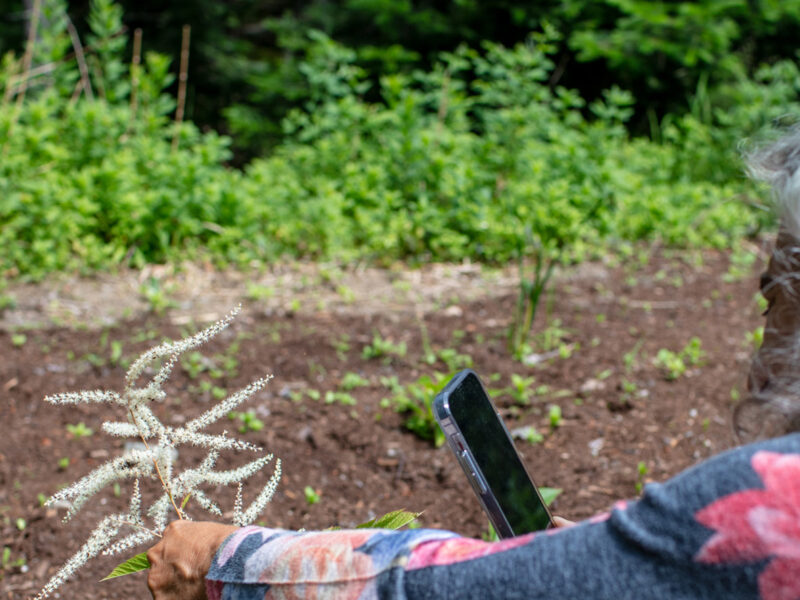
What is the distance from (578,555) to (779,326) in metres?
0.85

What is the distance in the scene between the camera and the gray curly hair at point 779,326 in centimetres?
124

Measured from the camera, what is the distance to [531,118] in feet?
18.3

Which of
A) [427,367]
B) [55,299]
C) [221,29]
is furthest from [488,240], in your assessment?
[221,29]

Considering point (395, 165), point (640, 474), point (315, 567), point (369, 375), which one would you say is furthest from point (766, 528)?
point (395, 165)

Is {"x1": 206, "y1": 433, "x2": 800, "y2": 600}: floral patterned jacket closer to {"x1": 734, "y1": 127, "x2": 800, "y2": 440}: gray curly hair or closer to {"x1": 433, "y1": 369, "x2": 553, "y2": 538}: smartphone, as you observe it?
{"x1": 433, "y1": 369, "x2": 553, "y2": 538}: smartphone

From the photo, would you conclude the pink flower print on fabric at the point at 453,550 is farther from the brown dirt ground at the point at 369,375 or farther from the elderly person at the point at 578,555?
the brown dirt ground at the point at 369,375

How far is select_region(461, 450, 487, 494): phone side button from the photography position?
1.10 meters

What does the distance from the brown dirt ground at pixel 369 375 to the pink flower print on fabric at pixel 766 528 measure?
131 cm

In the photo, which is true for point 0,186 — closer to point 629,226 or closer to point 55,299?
point 55,299

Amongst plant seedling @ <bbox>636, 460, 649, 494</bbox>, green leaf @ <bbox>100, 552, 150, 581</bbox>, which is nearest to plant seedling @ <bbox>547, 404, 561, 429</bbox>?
plant seedling @ <bbox>636, 460, 649, 494</bbox>

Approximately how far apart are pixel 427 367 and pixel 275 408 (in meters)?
0.70

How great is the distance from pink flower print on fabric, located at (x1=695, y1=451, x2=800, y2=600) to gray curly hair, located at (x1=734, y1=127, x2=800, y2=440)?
0.51 m

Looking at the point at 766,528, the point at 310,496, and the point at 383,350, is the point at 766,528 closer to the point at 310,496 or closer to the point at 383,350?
the point at 310,496

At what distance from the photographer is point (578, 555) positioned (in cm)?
76
